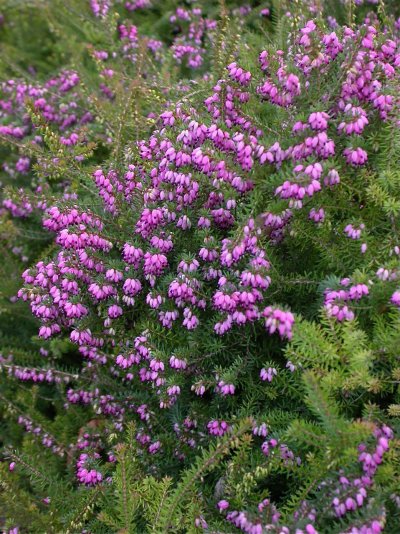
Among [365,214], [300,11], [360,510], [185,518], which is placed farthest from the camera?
[300,11]

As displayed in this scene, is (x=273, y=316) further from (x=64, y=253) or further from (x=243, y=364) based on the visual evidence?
(x=64, y=253)

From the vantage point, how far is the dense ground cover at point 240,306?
7.10ft

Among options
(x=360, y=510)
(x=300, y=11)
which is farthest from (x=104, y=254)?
(x=300, y=11)

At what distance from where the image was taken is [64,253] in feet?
9.14

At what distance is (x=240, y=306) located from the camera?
2.32m

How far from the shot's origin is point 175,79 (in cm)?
422

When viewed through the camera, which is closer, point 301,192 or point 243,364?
point 301,192

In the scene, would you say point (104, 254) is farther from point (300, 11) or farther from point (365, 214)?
point (300, 11)

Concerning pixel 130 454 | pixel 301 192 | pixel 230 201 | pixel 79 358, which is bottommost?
pixel 79 358

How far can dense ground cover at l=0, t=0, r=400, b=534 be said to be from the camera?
2.16 meters

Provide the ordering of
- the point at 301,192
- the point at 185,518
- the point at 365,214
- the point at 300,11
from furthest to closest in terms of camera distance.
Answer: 1. the point at 300,11
2. the point at 365,214
3. the point at 185,518
4. the point at 301,192

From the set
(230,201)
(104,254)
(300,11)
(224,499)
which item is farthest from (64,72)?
(224,499)

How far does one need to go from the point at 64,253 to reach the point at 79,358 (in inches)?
58.9

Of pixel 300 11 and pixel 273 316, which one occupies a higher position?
pixel 300 11
